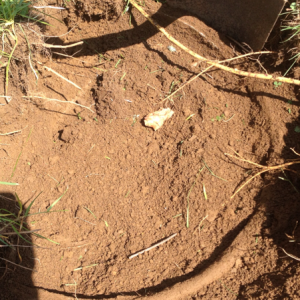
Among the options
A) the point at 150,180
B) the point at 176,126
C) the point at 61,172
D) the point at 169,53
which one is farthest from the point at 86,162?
the point at 169,53

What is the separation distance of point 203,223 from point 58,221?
105cm

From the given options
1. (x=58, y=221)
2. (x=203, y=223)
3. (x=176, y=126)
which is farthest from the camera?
(x=176, y=126)

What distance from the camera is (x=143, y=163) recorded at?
6.53 feet

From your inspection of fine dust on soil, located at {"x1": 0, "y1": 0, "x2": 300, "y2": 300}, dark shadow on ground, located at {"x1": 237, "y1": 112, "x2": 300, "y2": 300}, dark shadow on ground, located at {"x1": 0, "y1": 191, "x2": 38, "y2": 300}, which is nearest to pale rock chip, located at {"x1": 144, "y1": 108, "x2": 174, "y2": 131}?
fine dust on soil, located at {"x1": 0, "y1": 0, "x2": 300, "y2": 300}

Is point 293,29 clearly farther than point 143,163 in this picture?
No

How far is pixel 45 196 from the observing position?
6.55 feet

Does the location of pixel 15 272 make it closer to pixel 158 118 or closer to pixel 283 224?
pixel 158 118

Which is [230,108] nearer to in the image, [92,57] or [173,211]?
[173,211]

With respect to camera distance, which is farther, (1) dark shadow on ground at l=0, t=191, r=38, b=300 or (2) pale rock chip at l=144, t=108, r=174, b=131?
(2) pale rock chip at l=144, t=108, r=174, b=131

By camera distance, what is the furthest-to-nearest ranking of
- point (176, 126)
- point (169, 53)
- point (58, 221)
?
point (169, 53)
point (176, 126)
point (58, 221)

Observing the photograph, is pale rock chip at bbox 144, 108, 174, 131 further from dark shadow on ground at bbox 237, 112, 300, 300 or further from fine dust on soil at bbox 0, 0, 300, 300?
dark shadow on ground at bbox 237, 112, 300, 300

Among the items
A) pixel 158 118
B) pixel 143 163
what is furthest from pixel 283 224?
pixel 158 118

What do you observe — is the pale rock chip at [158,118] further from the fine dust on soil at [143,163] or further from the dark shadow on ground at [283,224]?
the dark shadow on ground at [283,224]

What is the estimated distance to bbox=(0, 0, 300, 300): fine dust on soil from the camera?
170cm
